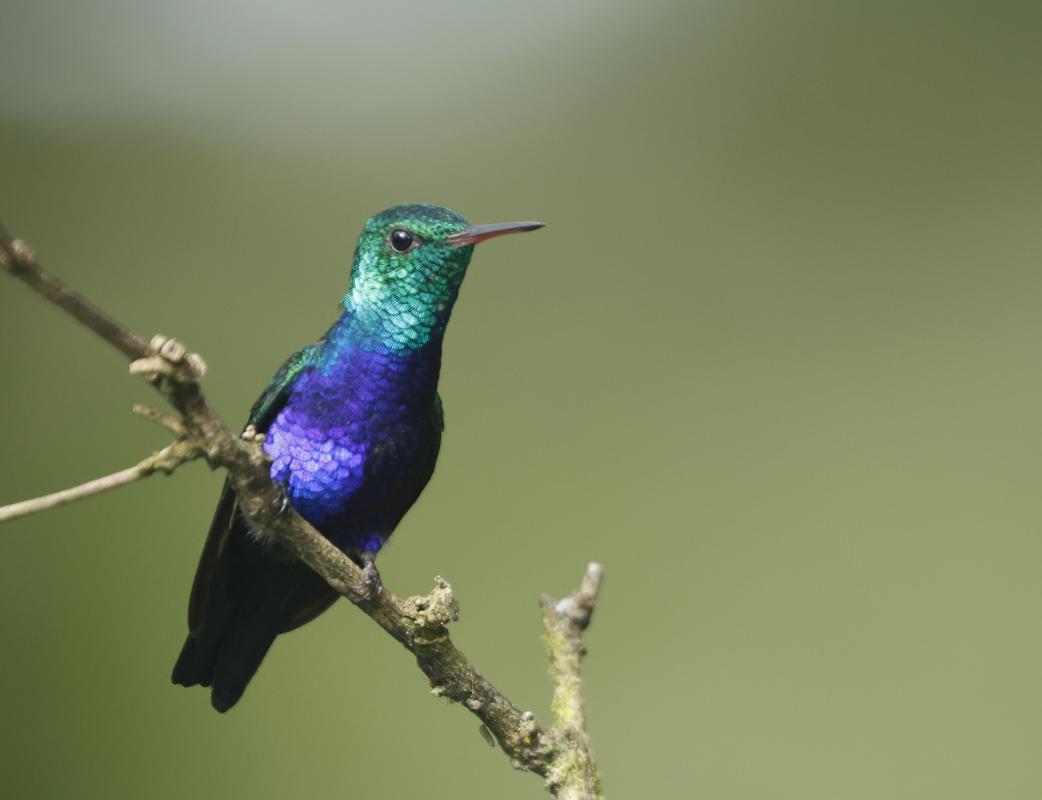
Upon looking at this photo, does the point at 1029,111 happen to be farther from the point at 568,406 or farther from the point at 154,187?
the point at 154,187

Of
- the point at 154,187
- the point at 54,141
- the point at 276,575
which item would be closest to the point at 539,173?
the point at 154,187

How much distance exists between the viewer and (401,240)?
3.94 ft

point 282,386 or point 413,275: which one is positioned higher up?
point 413,275

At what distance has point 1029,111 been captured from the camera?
3.35 meters

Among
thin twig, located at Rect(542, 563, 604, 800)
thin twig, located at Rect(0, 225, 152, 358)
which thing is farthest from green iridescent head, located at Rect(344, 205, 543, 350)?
thin twig, located at Rect(0, 225, 152, 358)

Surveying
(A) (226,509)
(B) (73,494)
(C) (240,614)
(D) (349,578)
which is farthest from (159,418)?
(C) (240,614)

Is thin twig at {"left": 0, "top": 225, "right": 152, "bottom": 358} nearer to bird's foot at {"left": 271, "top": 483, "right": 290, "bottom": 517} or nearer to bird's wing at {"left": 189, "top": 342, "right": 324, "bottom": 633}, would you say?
bird's foot at {"left": 271, "top": 483, "right": 290, "bottom": 517}

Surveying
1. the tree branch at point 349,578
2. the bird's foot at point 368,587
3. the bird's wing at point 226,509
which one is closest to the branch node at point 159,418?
the tree branch at point 349,578

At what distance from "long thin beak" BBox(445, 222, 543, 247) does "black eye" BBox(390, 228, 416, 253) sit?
0.05 meters

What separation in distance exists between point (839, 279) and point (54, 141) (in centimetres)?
245

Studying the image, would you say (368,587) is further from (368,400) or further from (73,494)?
(73,494)

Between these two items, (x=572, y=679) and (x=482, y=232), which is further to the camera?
(x=572, y=679)

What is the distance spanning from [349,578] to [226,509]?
248 mm

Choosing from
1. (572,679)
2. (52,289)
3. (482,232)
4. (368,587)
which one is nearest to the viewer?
(52,289)
